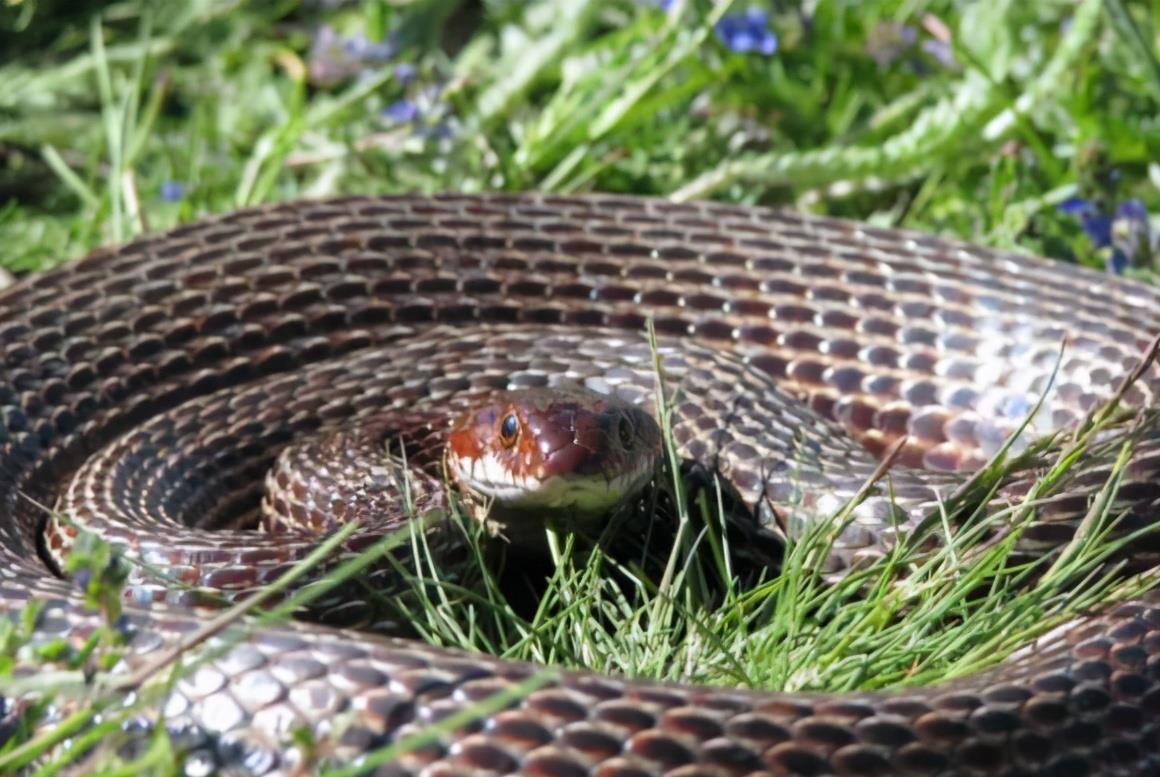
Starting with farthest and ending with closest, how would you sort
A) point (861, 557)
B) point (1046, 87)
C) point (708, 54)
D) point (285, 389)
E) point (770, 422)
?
point (708, 54)
point (1046, 87)
point (285, 389)
point (770, 422)
point (861, 557)

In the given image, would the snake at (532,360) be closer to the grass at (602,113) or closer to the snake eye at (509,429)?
the snake eye at (509,429)

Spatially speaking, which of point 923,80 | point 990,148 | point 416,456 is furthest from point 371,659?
point 923,80

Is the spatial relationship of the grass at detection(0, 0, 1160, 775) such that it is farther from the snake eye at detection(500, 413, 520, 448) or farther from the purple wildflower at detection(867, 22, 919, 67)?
the snake eye at detection(500, 413, 520, 448)

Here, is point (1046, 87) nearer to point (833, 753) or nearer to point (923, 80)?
point (923, 80)

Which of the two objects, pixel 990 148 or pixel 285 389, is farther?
pixel 990 148

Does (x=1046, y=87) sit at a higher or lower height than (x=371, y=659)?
higher

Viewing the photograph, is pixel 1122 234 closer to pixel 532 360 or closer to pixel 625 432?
pixel 532 360

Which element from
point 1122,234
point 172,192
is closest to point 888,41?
Result: point 1122,234
